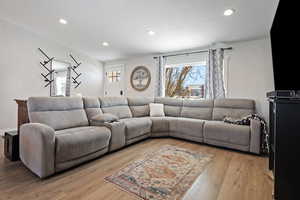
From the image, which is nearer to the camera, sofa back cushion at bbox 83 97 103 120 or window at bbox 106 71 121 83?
sofa back cushion at bbox 83 97 103 120

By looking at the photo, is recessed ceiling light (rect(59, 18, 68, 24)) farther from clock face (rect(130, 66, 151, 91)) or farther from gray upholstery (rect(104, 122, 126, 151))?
gray upholstery (rect(104, 122, 126, 151))

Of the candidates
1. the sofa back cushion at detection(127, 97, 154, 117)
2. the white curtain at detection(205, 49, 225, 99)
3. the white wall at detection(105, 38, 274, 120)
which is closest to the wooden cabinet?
the sofa back cushion at detection(127, 97, 154, 117)

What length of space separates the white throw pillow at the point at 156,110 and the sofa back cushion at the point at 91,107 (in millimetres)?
1462

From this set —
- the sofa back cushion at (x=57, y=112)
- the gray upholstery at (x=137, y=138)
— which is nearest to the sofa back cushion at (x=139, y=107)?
the gray upholstery at (x=137, y=138)

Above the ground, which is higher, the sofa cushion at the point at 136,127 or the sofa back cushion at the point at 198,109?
the sofa back cushion at the point at 198,109

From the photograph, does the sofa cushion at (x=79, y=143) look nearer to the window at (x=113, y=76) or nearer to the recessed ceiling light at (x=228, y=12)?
the recessed ceiling light at (x=228, y=12)

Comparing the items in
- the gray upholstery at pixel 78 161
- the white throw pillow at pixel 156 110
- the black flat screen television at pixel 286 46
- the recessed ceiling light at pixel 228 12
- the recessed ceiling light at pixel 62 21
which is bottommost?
the gray upholstery at pixel 78 161

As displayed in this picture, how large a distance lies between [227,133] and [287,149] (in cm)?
156

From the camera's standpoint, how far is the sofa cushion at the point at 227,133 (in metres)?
2.59

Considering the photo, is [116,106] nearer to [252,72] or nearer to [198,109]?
[198,109]

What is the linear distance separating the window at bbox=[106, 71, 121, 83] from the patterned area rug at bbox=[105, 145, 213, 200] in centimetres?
381

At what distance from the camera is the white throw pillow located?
3.94 m

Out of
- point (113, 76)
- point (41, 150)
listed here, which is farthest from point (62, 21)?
point (41, 150)

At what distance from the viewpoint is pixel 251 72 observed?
3.38 m
